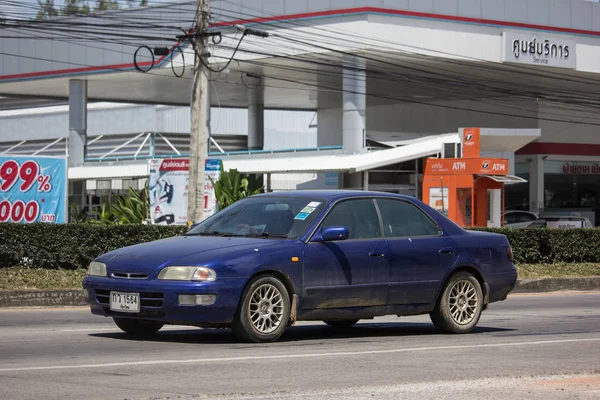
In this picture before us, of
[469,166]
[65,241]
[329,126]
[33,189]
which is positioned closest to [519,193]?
[329,126]

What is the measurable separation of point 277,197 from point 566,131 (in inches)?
1616

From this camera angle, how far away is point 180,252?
9.90 metres

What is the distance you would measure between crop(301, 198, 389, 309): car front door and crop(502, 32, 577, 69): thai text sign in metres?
29.1

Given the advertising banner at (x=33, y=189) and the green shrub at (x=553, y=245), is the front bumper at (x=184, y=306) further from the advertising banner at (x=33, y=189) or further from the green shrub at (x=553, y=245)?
the green shrub at (x=553, y=245)

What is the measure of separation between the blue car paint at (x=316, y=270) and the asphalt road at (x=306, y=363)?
335 millimetres

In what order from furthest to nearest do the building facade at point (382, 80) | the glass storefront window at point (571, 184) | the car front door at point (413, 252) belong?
the glass storefront window at point (571, 184)
the building facade at point (382, 80)
the car front door at point (413, 252)

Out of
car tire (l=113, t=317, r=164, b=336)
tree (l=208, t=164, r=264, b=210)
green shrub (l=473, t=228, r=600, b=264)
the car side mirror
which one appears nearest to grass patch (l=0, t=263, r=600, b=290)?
green shrub (l=473, t=228, r=600, b=264)

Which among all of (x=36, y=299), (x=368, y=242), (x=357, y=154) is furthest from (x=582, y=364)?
(x=357, y=154)

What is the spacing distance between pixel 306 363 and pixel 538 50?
108ft

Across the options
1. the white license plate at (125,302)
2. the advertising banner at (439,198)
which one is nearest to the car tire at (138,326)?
the white license plate at (125,302)

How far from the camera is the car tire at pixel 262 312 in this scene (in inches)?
388

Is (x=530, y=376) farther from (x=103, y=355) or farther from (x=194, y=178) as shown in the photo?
(x=194, y=178)

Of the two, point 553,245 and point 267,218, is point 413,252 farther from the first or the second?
point 553,245

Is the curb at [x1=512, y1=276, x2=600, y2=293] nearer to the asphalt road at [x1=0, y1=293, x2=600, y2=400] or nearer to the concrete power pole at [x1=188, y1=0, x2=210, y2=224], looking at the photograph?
the concrete power pole at [x1=188, y1=0, x2=210, y2=224]
